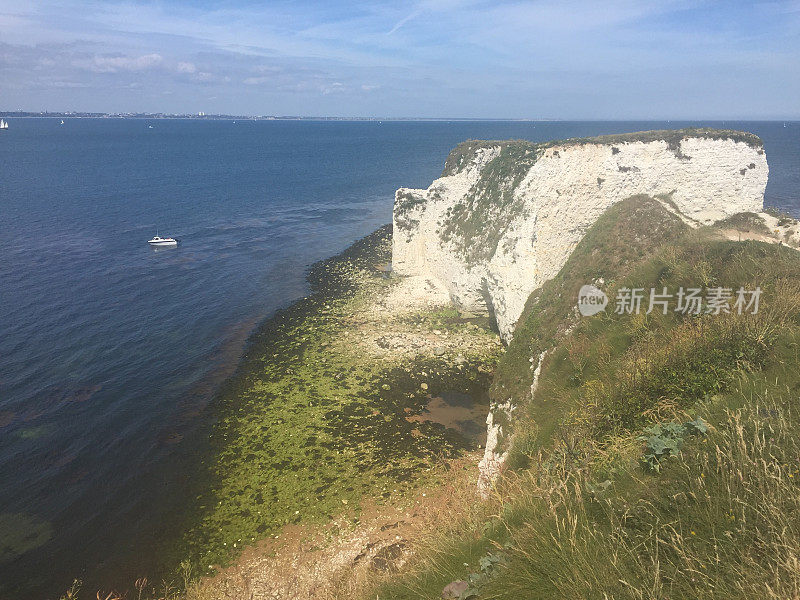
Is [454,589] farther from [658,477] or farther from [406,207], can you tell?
[406,207]

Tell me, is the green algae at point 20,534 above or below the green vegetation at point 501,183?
below

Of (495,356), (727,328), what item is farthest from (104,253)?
(727,328)

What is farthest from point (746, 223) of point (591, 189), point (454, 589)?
point (454, 589)

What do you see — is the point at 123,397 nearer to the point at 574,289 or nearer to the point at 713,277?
the point at 574,289

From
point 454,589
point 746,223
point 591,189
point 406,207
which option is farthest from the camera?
point 406,207

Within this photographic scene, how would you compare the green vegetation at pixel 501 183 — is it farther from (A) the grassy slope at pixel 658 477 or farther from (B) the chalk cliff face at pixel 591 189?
(A) the grassy slope at pixel 658 477

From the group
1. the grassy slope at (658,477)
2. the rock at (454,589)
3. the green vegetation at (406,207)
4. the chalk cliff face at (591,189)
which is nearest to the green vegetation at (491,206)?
the chalk cliff face at (591,189)

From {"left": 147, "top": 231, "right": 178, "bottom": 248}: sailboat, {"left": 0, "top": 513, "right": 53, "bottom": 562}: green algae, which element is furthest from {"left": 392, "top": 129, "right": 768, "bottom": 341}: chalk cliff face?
{"left": 147, "top": 231, "right": 178, "bottom": 248}: sailboat
